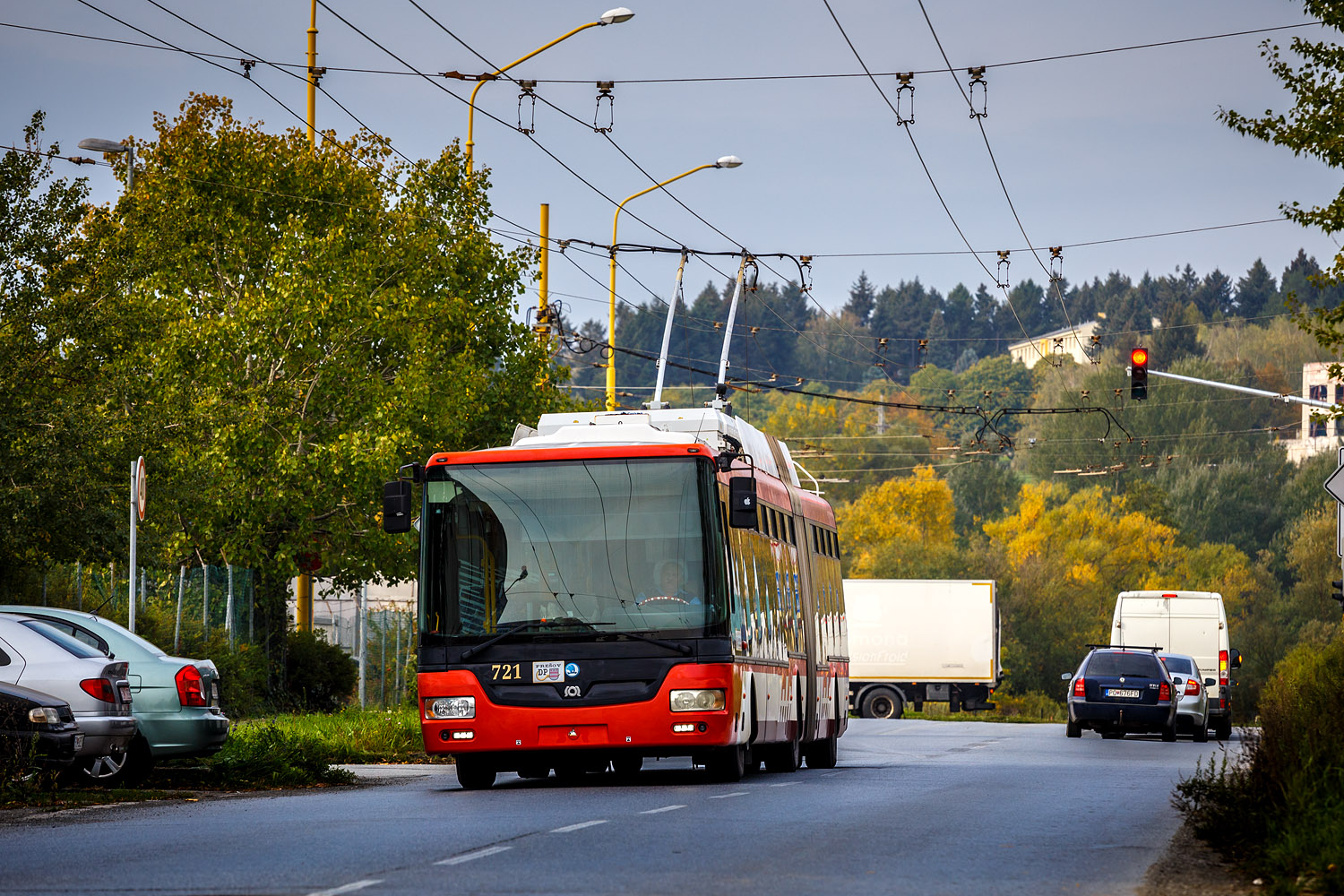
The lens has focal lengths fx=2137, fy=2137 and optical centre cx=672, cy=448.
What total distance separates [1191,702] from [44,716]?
23269 mm

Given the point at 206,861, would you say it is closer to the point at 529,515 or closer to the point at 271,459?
the point at 529,515

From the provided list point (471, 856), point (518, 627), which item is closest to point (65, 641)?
point (518, 627)

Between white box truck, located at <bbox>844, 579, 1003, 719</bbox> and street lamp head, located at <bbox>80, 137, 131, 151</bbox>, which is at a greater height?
street lamp head, located at <bbox>80, 137, 131, 151</bbox>

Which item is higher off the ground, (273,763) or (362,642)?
(362,642)

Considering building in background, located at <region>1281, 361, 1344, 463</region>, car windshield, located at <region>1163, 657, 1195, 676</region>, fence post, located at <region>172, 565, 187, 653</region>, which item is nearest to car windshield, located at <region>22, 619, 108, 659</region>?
fence post, located at <region>172, 565, 187, 653</region>

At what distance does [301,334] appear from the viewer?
30391 millimetres

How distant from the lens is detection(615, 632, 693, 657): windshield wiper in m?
17.8

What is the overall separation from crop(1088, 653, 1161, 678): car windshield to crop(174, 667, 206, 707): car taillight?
1935 cm

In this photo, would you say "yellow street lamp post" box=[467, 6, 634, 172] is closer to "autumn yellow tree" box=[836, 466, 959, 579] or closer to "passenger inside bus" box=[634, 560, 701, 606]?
"passenger inside bus" box=[634, 560, 701, 606]

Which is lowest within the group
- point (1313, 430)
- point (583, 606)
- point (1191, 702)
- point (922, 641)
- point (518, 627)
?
point (1191, 702)

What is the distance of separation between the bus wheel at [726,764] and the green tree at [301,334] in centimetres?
1066

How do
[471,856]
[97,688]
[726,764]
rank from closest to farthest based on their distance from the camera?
[471,856] < [97,688] < [726,764]

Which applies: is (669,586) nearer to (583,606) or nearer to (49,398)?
(583,606)

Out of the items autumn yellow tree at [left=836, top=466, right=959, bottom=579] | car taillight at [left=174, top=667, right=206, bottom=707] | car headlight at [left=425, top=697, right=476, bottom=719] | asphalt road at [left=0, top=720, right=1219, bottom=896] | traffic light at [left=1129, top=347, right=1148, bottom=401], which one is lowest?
asphalt road at [left=0, top=720, right=1219, bottom=896]
